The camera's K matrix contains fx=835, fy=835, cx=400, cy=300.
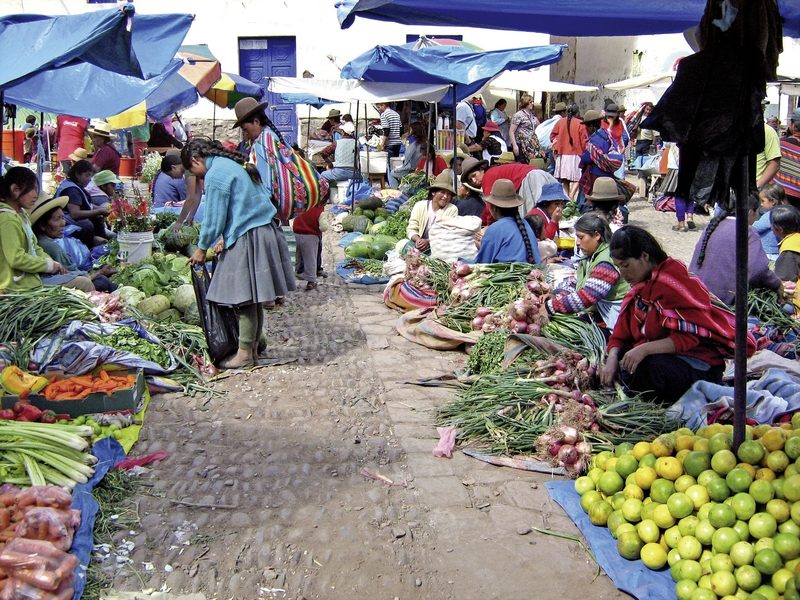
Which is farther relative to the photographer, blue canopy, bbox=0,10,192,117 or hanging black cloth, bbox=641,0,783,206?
blue canopy, bbox=0,10,192,117

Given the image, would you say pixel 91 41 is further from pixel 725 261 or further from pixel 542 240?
pixel 542 240

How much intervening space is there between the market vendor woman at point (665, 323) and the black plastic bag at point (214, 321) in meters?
2.97

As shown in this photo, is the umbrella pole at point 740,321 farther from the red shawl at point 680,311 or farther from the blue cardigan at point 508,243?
the blue cardigan at point 508,243

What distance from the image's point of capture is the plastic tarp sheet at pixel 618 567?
3.49 metres

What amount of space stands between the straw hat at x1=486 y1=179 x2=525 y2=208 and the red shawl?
234 cm

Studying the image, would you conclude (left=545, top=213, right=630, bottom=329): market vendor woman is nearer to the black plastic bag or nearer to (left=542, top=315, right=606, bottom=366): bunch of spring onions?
(left=542, top=315, right=606, bottom=366): bunch of spring onions

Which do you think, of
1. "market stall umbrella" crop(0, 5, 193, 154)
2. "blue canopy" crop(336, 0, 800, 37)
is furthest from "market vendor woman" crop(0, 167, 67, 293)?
"blue canopy" crop(336, 0, 800, 37)

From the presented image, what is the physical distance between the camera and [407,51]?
1105cm

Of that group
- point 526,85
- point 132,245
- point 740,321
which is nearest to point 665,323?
point 740,321

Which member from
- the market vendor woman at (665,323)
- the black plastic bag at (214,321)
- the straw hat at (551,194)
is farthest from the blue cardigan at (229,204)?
the straw hat at (551,194)

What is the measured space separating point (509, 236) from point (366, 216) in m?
6.58

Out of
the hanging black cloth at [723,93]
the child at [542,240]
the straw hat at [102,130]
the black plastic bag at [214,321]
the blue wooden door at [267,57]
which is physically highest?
the blue wooden door at [267,57]

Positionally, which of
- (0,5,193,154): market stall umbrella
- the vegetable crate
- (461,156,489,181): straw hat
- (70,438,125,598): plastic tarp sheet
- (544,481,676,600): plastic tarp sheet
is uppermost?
(0,5,193,154): market stall umbrella

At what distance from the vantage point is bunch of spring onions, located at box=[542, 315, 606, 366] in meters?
5.60
